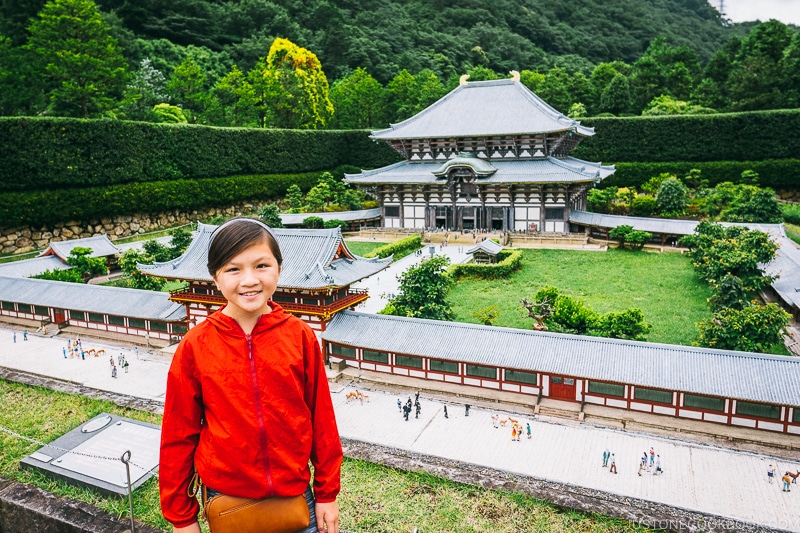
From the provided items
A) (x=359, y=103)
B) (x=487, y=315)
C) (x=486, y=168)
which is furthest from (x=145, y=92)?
(x=487, y=315)

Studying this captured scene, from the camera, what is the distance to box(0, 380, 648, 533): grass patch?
6.54 metres

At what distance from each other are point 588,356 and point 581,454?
10.8 ft

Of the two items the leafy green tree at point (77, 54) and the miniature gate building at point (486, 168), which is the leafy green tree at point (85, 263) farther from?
the miniature gate building at point (486, 168)

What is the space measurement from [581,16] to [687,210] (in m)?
78.6

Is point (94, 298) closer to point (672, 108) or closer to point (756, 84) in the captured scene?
A: point (672, 108)

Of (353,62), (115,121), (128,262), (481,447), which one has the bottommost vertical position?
(481,447)

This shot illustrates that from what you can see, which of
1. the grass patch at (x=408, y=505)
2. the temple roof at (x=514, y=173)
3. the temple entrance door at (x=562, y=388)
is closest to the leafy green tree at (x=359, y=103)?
the temple roof at (x=514, y=173)

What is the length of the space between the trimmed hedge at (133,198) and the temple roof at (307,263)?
1859 cm

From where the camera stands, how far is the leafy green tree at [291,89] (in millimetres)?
57781

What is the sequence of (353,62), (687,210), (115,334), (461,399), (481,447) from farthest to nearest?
(353,62) → (687,210) → (115,334) → (461,399) → (481,447)

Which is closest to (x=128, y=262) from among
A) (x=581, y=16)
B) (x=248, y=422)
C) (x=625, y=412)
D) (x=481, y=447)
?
(x=481, y=447)

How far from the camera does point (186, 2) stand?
68.9 meters

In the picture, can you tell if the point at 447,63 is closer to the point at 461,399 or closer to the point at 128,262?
the point at 128,262

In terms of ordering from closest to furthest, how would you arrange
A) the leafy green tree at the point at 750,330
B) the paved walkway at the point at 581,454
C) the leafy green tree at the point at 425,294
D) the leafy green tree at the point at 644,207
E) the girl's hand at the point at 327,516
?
the girl's hand at the point at 327,516 → the paved walkway at the point at 581,454 → the leafy green tree at the point at 750,330 → the leafy green tree at the point at 425,294 → the leafy green tree at the point at 644,207
